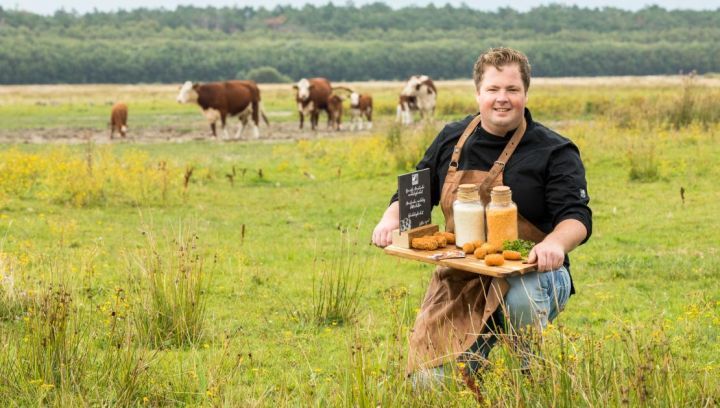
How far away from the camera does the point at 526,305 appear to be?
15.2ft

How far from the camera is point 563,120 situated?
3262 cm

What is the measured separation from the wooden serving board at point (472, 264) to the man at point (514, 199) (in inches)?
5.3

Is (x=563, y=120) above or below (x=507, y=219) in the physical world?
below

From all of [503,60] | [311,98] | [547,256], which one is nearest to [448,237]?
[547,256]

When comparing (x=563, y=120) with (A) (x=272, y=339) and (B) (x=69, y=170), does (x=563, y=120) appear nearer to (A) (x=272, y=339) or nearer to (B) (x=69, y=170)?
(B) (x=69, y=170)

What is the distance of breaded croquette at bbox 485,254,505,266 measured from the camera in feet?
→ 14.3

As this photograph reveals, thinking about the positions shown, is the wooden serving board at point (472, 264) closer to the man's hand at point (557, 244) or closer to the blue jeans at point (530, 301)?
the man's hand at point (557, 244)

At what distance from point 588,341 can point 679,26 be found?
577 feet

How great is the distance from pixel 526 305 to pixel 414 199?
686 mm

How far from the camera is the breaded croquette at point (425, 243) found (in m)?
4.67

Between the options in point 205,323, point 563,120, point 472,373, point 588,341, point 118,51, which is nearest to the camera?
point 588,341

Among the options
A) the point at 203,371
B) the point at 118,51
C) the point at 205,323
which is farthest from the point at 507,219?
the point at 118,51

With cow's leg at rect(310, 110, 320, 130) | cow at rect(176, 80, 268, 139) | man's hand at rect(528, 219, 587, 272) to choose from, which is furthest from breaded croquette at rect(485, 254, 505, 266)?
cow's leg at rect(310, 110, 320, 130)

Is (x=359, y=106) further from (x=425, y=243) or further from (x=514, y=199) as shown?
(x=425, y=243)
